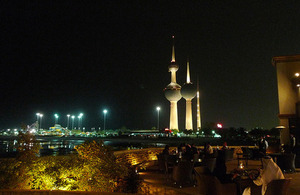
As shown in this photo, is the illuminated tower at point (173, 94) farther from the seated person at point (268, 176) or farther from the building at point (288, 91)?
the seated person at point (268, 176)

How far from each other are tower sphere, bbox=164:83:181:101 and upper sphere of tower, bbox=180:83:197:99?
3.05 meters

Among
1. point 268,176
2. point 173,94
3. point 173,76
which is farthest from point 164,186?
point 173,76

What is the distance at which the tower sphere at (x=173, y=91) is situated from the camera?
519 ft

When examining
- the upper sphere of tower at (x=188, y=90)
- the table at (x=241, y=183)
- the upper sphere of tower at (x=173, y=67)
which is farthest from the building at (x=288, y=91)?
the upper sphere of tower at (x=173, y=67)

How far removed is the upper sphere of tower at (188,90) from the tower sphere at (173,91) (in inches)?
Result: 120

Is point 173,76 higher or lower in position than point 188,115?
higher

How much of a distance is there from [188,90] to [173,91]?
356 inches

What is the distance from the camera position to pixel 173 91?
518 feet

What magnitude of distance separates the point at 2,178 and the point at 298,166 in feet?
37.6

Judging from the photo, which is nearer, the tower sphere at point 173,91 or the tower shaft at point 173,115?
the tower sphere at point 173,91

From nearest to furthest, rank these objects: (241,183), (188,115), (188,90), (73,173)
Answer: (241,183) < (73,173) < (188,90) < (188,115)

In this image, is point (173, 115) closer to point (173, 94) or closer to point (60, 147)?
point (173, 94)

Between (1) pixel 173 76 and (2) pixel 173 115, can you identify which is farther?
(1) pixel 173 76

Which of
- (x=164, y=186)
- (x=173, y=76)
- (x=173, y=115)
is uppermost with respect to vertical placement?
(x=173, y=76)
